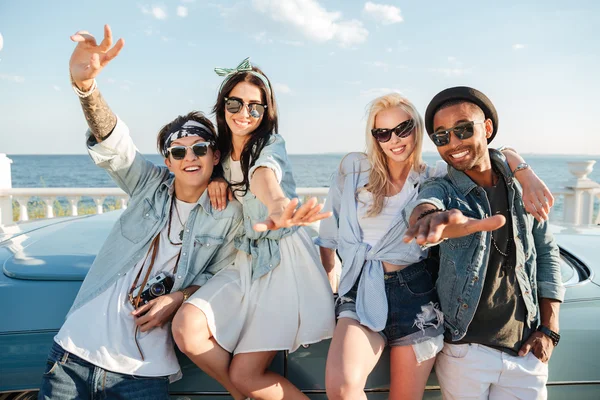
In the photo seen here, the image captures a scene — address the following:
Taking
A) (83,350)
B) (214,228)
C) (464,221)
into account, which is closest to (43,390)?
(83,350)

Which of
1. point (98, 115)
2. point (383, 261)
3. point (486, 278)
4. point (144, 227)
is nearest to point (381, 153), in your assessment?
point (383, 261)

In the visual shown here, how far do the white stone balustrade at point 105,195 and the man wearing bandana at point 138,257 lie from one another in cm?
382

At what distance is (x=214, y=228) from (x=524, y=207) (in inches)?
54.4

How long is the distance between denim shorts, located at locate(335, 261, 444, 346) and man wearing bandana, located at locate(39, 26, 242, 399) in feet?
2.12

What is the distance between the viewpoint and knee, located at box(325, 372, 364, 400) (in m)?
1.71

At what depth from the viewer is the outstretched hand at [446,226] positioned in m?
1.42

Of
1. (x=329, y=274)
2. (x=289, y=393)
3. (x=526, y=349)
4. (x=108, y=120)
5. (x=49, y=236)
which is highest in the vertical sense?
(x=108, y=120)

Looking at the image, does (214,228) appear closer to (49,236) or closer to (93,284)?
(93,284)

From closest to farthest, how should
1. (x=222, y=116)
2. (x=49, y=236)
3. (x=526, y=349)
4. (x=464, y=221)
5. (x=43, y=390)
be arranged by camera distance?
1. (x=464, y=221)
2. (x=43, y=390)
3. (x=526, y=349)
4. (x=222, y=116)
5. (x=49, y=236)


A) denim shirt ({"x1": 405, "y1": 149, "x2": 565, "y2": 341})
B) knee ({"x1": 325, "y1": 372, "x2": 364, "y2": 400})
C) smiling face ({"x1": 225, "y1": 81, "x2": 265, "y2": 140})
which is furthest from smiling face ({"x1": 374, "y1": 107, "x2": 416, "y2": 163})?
knee ({"x1": 325, "y1": 372, "x2": 364, "y2": 400})

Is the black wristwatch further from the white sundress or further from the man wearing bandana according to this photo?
the man wearing bandana

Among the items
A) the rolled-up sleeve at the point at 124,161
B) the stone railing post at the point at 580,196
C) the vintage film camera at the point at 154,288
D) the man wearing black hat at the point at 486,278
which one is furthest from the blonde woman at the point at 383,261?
the stone railing post at the point at 580,196

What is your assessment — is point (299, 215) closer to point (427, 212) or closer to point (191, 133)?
point (427, 212)

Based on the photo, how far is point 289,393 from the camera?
1.82 metres
